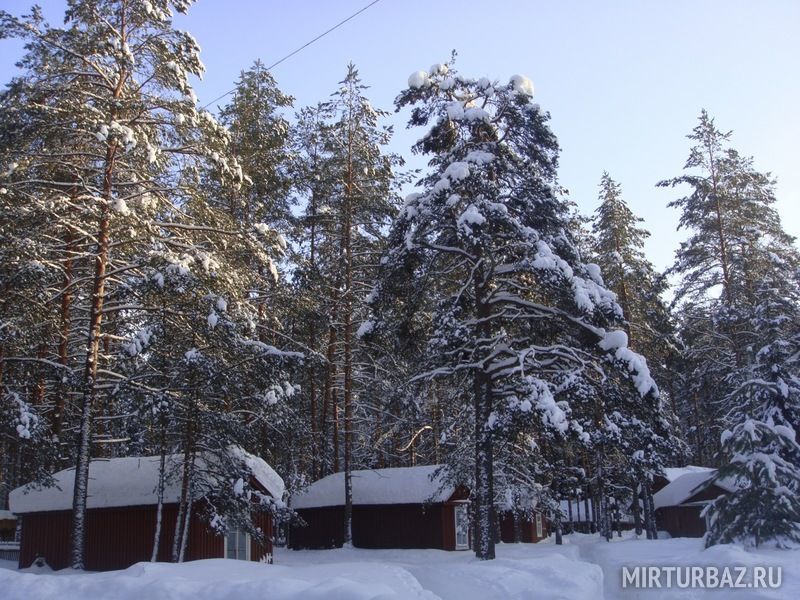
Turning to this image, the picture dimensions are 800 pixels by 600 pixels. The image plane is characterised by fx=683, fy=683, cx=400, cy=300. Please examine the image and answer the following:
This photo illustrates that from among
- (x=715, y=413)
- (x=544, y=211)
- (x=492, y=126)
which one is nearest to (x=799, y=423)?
(x=715, y=413)

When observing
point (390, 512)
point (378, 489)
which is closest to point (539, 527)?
point (390, 512)

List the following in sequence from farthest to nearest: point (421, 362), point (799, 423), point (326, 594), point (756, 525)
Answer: point (799, 423), point (421, 362), point (756, 525), point (326, 594)

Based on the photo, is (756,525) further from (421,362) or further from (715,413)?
(715,413)

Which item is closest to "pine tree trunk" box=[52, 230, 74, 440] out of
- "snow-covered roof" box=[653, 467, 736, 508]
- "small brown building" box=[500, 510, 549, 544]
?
"small brown building" box=[500, 510, 549, 544]

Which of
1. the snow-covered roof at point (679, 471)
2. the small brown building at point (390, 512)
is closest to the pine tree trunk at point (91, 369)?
the small brown building at point (390, 512)

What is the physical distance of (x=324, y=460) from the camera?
31.9 meters

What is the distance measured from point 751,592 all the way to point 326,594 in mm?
6596

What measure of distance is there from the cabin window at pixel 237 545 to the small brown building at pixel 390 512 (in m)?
7.03

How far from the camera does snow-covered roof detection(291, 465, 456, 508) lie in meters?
29.7

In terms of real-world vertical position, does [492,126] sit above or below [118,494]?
above

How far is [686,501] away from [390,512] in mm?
18190

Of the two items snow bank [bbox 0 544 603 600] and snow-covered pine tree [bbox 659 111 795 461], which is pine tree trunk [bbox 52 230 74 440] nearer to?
snow bank [bbox 0 544 603 600]

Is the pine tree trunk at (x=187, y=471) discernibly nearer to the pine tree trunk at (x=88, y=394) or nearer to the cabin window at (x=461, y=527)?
the pine tree trunk at (x=88, y=394)

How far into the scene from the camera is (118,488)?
21578 millimetres
